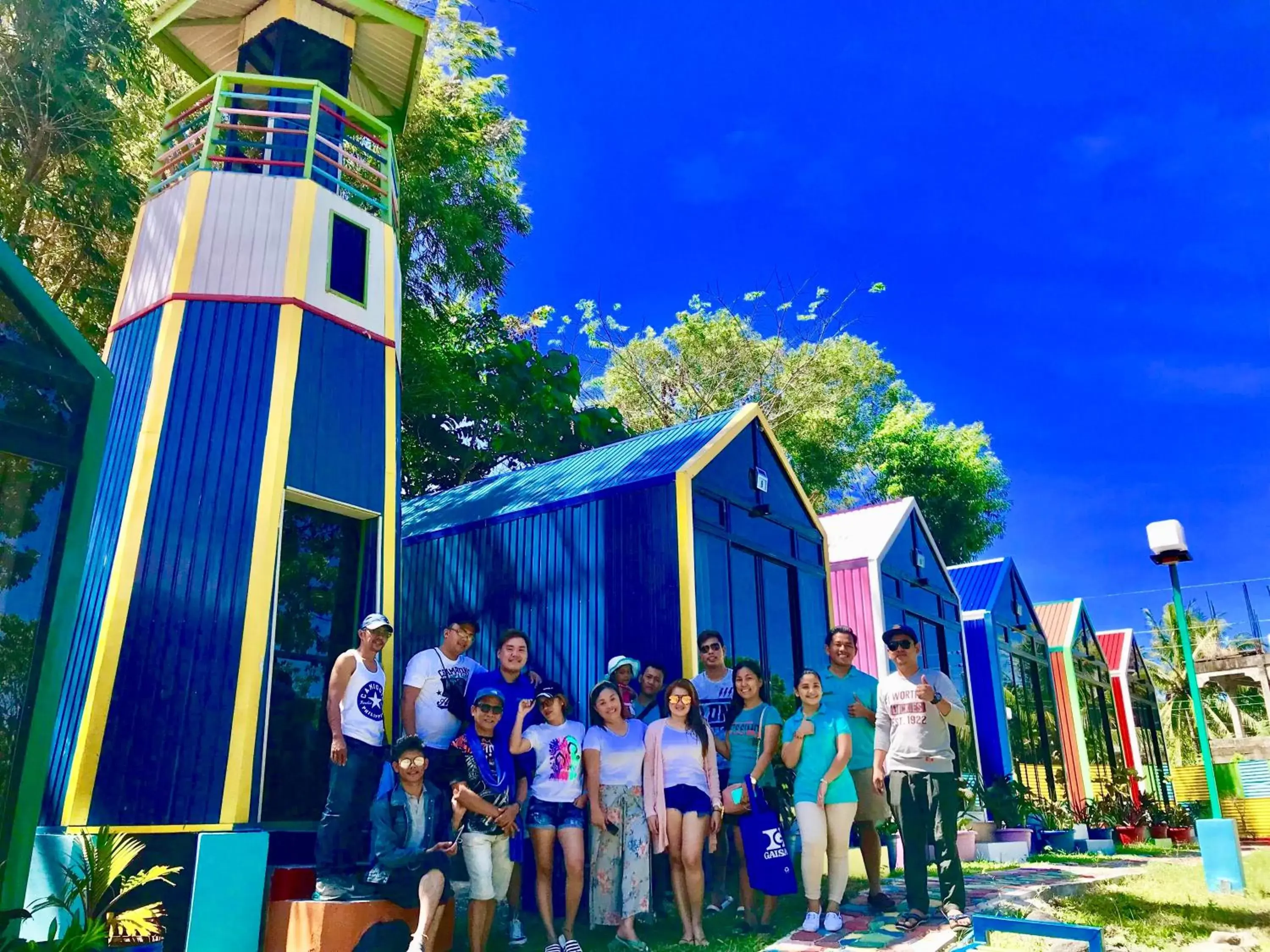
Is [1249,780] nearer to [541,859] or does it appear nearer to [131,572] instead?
[541,859]

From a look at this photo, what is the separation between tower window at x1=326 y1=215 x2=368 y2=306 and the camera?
878 cm

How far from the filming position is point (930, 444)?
29844mm

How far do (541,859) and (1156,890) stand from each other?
5.44 meters

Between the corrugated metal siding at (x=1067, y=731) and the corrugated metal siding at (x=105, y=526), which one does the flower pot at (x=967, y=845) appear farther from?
the corrugated metal siding at (x=105, y=526)

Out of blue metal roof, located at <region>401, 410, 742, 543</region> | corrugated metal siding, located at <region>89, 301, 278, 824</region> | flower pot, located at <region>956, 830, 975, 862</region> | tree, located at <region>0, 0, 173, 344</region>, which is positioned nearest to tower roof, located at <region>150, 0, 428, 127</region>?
tree, located at <region>0, 0, 173, 344</region>

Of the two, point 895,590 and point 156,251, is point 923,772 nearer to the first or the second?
point 156,251

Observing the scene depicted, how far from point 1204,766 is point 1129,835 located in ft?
26.5

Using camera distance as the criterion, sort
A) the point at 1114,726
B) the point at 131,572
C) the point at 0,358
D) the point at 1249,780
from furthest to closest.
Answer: the point at 1114,726 < the point at 1249,780 < the point at 131,572 < the point at 0,358

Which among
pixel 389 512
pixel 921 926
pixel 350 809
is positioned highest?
pixel 389 512

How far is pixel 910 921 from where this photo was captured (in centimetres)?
588

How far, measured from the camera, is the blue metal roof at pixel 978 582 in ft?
56.5

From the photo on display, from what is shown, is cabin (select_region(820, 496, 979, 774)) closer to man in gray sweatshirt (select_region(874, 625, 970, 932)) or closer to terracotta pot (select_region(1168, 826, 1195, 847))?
terracotta pot (select_region(1168, 826, 1195, 847))

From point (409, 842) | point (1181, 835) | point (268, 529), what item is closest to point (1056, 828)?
point (1181, 835)

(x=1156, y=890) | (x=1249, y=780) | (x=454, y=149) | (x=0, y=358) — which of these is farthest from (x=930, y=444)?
(x=0, y=358)
